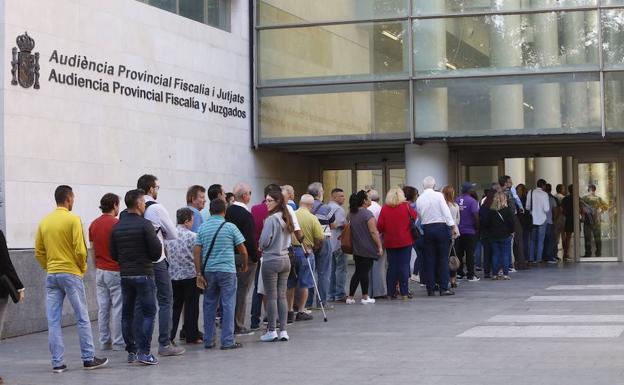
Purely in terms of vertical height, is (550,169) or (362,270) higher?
(550,169)

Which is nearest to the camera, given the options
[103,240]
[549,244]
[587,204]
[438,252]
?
[103,240]

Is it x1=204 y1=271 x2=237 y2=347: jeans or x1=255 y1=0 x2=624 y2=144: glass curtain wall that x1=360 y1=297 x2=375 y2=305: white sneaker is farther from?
x1=255 y1=0 x2=624 y2=144: glass curtain wall

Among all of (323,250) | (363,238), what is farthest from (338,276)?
(323,250)

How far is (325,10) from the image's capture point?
23.2 metres

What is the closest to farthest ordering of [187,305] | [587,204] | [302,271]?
[187,305] < [302,271] < [587,204]

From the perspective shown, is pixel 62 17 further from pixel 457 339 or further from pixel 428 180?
pixel 457 339

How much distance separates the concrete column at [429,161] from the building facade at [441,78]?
0.08ft

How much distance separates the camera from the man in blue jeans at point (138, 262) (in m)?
10.4

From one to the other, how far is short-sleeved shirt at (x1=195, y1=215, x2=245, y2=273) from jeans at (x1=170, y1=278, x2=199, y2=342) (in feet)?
1.99

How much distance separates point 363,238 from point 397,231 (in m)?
0.91

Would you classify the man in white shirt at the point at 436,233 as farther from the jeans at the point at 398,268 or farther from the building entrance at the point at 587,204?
the building entrance at the point at 587,204

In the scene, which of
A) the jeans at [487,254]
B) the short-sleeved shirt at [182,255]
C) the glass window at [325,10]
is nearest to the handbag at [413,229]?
the jeans at [487,254]

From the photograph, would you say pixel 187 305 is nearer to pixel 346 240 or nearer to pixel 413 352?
pixel 413 352

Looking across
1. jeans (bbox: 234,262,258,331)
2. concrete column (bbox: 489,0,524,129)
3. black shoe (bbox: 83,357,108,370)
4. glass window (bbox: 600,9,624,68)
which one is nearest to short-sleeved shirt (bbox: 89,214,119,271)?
black shoe (bbox: 83,357,108,370)
